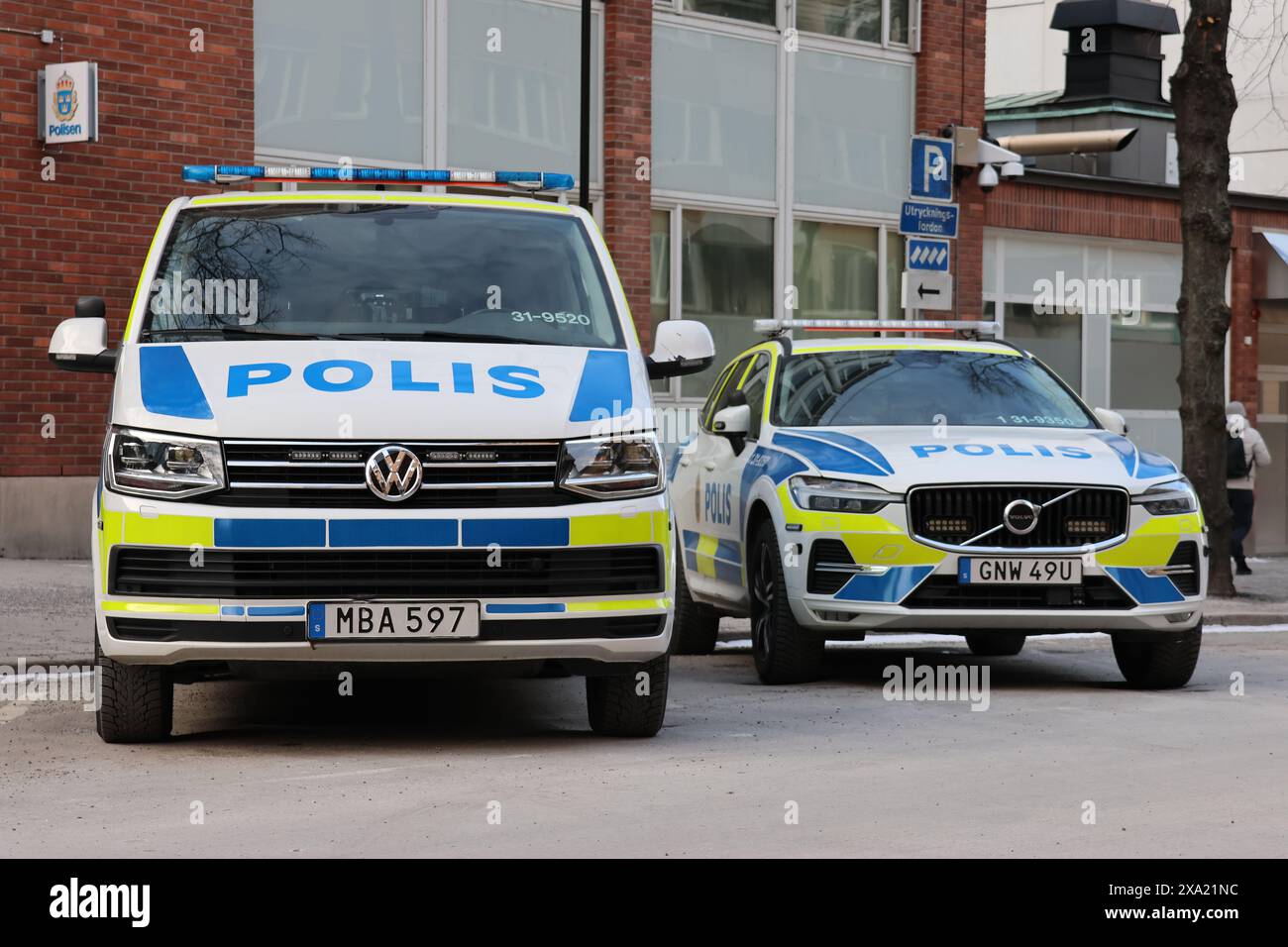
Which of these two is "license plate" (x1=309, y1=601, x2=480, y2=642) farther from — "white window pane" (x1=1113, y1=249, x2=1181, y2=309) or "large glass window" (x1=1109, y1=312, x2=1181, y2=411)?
"white window pane" (x1=1113, y1=249, x2=1181, y2=309)

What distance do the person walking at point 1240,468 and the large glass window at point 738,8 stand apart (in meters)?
6.18

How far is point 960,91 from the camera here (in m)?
24.1

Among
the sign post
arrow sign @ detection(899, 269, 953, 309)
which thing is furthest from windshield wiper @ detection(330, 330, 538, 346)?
the sign post

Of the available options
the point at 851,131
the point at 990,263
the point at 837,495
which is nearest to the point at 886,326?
the point at 837,495

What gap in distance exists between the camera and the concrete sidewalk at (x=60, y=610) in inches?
447

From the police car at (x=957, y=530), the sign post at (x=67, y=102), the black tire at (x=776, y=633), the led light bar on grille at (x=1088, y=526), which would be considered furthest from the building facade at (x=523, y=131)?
the led light bar on grille at (x=1088, y=526)

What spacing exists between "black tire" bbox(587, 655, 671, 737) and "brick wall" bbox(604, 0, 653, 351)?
487 inches

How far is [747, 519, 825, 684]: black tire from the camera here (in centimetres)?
1042

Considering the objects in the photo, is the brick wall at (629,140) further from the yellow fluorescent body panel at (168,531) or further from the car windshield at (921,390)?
the yellow fluorescent body panel at (168,531)

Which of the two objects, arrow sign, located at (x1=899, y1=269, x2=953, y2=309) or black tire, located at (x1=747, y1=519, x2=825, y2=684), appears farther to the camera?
arrow sign, located at (x1=899, y1=269, x2=953, y2=309)

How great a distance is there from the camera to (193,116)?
17.6 metres

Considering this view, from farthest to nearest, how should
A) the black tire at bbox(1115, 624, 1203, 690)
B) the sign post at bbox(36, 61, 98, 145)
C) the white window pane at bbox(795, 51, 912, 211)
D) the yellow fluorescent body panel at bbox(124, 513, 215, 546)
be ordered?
1. the white window pane at bbox(795, 51, 912, 211)
2. the sign post at bbox(36, 61, 98, 145)
3. the black tire at bbox(1115, 624, 1203, 690)
4. the yellow fluorescent body panel at bbox(124, 513, 215, 546)

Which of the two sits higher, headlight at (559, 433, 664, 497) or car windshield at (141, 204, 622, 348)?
car windshield at (141, 204, 622, 348)
